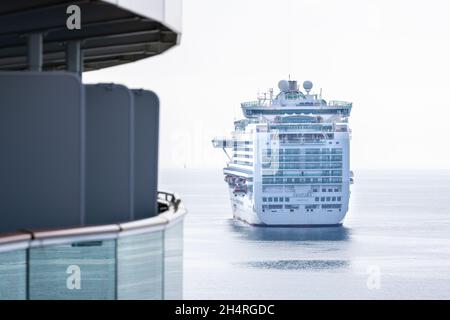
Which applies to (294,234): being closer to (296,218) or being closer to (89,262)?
(296,218)

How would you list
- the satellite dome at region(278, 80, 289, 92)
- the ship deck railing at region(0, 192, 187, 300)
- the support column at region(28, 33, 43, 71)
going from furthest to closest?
the satellite dome at region(278, 80, 289, 92)
the support column at region(28, 33, 43, 71)
the ship deck railing at region(0, 192, 187, 300)

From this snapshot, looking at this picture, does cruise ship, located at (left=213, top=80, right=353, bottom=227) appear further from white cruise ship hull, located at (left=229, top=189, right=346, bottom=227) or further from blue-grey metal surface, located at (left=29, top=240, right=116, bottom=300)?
blue-grey metal surface, located at (left=29, top=240, right=116, bottom=300)

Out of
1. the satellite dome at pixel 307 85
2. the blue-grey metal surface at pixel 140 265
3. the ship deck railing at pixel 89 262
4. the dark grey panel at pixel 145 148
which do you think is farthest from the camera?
the satellite dome at pixel 307 85

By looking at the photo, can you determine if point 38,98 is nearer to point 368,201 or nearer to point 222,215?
point 222,215

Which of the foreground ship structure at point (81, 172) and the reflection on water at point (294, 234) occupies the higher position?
the foreground ship structure at point (81, 172)

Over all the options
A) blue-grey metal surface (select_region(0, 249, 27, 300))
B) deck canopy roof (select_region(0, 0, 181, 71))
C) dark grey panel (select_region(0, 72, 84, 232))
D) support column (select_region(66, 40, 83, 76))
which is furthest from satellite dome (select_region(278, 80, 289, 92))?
blue-grey metal surface (select_region(0, 249, 27, 300))

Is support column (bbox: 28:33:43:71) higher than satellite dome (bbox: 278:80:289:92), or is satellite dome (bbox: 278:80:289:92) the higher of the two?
satellite dome (bbox: 278:80:289:92)

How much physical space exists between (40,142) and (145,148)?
151 cm

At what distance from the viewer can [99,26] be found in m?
7.71

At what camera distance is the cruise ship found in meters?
73.5

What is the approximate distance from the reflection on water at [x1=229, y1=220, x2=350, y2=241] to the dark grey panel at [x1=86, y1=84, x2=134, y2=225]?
6320 centimetres

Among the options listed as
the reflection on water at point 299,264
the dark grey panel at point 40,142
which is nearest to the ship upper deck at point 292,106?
the reflection on water at point 299,264

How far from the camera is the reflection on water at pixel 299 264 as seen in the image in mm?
57062

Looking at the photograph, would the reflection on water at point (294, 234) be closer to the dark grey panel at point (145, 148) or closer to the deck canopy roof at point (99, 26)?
the deck canopy roof at point (99, 26)
